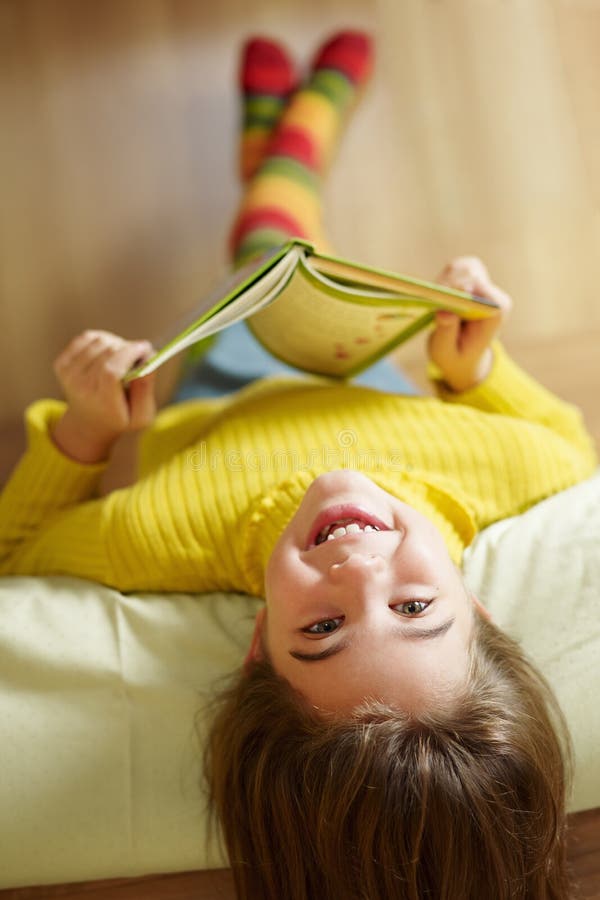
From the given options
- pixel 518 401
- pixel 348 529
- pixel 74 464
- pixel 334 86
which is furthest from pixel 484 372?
pixel 334 86

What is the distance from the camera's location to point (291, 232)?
1.10m

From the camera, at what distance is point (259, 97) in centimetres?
125

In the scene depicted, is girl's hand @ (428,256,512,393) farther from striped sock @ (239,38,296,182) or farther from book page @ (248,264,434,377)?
striped sock @ (239,38,296,182)

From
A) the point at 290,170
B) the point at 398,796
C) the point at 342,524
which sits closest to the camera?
the point at 398,796

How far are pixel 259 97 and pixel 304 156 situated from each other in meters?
0.13

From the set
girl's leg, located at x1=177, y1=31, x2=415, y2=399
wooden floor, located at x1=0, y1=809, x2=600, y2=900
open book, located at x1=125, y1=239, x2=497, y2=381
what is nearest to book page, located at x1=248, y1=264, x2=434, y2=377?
open book, located at x1=125, y1=239, x2=497, y2=381

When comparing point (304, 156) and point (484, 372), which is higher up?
point (304, 156)

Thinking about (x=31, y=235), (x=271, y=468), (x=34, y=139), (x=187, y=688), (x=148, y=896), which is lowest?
(x=148, y=896)

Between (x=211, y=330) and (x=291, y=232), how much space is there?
1.45 feet

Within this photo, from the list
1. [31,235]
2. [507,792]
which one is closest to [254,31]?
[31,235]

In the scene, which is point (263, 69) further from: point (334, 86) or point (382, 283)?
point (382, 283)

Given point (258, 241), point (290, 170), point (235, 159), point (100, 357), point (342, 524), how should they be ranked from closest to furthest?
1. point (342, 524)
2. point (100, 357)
3. point (258, 241)
4. point (290, 170)
5. point (235, 159)

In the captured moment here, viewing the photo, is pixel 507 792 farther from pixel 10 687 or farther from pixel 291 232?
pixel 291 232

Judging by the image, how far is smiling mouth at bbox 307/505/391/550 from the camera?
2.29 feet
